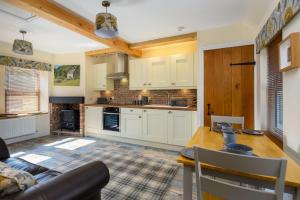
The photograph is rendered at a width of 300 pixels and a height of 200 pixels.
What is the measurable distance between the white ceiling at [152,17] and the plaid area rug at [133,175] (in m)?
2.39

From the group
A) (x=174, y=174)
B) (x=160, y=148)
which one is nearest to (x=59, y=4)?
(x=174, y=174)

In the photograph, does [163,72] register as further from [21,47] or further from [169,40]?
[21,47]

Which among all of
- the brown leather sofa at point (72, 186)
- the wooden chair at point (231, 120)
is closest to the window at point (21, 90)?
the brown leather sofa at point (72, 186)

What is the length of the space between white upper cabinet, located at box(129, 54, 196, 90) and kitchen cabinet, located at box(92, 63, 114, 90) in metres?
0.80

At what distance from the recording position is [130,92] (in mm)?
4719

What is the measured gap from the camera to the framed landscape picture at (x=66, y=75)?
484 centimetres

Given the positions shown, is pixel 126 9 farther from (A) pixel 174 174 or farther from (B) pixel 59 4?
(A) pixel 174 174

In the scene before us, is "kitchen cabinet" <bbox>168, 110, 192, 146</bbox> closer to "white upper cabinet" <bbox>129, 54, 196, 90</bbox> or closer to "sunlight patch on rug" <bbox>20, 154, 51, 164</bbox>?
"white upper cabinet" <bbox>129, 54, 196, 90</bbox>

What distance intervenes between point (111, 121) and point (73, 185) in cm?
339

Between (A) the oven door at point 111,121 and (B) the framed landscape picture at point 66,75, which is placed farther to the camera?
(B) the framed landscape picture at point 66,75

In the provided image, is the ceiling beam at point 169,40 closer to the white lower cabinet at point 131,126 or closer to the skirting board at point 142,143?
the white lower cabinet at point 131,126

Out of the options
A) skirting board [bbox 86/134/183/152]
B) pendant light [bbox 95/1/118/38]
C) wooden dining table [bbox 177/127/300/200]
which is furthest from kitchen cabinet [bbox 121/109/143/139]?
wooden dining table [bbox 177/127/300/200]

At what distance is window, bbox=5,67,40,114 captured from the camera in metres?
4.00

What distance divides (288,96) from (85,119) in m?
4.49
